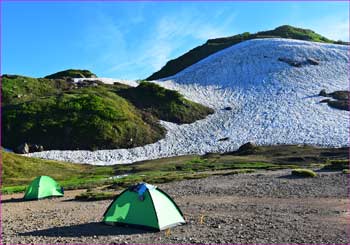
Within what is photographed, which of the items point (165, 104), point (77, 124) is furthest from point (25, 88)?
point (165, 104)

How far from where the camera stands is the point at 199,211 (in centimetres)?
2172

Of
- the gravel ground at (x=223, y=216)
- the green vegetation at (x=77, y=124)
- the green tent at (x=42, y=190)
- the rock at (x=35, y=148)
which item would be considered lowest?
the gravel ground at (x=223, y=216)

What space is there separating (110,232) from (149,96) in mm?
73755

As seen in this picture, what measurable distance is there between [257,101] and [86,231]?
78.4 metres

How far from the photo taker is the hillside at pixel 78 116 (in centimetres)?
6981

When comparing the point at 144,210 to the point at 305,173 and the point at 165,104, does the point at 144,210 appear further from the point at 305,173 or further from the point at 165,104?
the point at 165,104

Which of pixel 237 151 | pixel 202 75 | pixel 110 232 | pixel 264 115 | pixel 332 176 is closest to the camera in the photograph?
pixel 110 232

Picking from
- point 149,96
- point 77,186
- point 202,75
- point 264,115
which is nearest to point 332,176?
point 77,186

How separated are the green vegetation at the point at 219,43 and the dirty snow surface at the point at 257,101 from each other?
2062 cm

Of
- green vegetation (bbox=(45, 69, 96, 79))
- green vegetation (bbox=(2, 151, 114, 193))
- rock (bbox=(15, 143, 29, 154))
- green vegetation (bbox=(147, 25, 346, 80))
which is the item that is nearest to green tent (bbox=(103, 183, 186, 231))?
green vegetation (bbox=(2, 151, 114, 193))

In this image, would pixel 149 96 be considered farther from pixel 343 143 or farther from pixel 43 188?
pixel 43 188

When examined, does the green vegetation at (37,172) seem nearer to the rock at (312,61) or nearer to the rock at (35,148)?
the rock at (35,148)

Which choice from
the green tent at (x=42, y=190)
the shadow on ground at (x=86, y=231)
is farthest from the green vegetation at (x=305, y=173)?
the shadow on ground at (x=86, y=231)

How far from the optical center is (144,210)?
18141 mm
